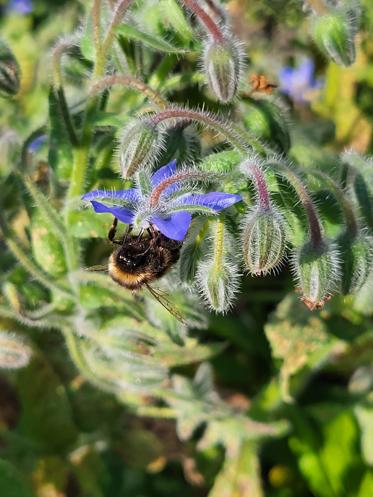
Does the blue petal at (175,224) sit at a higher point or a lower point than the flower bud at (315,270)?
higher

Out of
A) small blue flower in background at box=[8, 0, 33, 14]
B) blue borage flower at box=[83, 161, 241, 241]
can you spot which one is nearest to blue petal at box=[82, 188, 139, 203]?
blue borage flower at box=[83, 161, 241, 241]

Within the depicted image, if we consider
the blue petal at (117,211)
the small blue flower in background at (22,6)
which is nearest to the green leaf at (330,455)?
the blue petal at (117,211)

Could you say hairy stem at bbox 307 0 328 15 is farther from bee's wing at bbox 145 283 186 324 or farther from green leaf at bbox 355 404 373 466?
green leaf at bbox 355 404 373 466

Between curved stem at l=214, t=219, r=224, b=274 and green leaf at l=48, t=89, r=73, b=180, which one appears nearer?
curved stem at l=214, t=219, r=224, b=274

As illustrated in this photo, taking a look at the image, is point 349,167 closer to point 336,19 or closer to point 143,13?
point 336,19

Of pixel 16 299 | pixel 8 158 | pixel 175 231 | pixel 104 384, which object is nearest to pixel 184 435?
pixel 104 384

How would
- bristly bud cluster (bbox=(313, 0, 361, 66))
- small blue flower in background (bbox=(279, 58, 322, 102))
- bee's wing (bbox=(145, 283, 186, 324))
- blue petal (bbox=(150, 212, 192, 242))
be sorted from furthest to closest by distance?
small blue flower in background (bbox=(279, 58, 322, 102)), bristly bud cluster (bbox=(313, 0, 361, 66)), bee's wing (bbox=(145, 283, 186, 324)), blue petal (bbox=(150, 212, 192, 242))

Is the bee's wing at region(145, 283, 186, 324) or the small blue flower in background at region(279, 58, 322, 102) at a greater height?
the bee's wing at region(145, 283, 186, 324)

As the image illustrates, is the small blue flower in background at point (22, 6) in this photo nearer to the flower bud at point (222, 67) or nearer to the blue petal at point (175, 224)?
the flower bud at point (222, 67)
